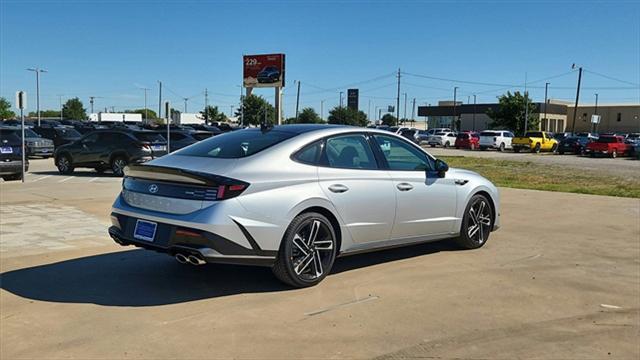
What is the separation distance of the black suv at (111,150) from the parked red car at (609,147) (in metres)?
35.5

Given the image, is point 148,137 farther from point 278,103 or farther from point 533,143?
point 533,143

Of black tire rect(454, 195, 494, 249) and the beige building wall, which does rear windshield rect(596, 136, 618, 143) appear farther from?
the beige building wall

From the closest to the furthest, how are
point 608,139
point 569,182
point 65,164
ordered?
point 569,182, point 65,164, point 608,139

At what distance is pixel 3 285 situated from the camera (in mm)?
5582

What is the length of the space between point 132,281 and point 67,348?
1691 millimetres

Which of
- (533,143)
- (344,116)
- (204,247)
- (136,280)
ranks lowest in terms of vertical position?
(136,280)

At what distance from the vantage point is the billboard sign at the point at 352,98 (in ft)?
336

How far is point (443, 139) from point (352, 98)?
4478 cm

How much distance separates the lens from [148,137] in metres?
20.1

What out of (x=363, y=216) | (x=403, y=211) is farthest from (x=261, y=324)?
(x=403, y=211)

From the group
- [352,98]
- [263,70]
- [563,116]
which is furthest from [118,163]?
[563,116]

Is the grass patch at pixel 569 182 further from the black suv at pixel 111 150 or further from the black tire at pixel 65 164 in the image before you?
the black tire at pixel 65 164

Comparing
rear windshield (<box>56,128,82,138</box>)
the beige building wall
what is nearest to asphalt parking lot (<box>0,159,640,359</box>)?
rear windshield (<box>56,128,82,138</box>)

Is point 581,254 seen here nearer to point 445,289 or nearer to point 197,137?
point 445,289
